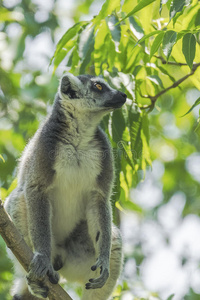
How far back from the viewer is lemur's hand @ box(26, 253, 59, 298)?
189 inches

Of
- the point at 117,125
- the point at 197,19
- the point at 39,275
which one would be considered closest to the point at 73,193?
the point at 117,125

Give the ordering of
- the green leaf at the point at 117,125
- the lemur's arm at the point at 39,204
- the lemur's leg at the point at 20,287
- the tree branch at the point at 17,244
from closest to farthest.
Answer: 1. the tree branch at the point at 17,244
2. the lemur's arm at the point at 39,204
3. the green leaf at the point at 117,125
4. the lemur's leg at the point at 20,287

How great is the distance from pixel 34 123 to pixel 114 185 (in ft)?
10.9

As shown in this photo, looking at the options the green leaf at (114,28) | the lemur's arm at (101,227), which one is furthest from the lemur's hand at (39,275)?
the green leaf at (114,28)

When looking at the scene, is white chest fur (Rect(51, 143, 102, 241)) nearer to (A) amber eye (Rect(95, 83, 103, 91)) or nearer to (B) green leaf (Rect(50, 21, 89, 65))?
(A) amber eye (Rect(95, 83, 103, 91))

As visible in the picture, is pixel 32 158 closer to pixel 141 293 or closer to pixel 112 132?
pixel 112 132

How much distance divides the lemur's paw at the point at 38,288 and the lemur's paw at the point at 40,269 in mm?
46

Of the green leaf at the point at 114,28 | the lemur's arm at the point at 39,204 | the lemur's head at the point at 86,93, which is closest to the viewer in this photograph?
the green leaf at the point at 114,28

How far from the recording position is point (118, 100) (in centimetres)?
540

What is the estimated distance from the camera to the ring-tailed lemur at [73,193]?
535 centimetres

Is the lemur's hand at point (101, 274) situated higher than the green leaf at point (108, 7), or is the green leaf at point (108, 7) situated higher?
the green leaf at point (108, 7)

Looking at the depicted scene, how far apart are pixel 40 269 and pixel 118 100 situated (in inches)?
77.8

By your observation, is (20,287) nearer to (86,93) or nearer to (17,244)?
(17,244)

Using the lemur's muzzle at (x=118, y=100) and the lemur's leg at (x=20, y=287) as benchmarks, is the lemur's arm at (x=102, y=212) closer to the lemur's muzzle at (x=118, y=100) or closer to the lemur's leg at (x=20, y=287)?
the lemur's muzzle at (x=118, y=100)
